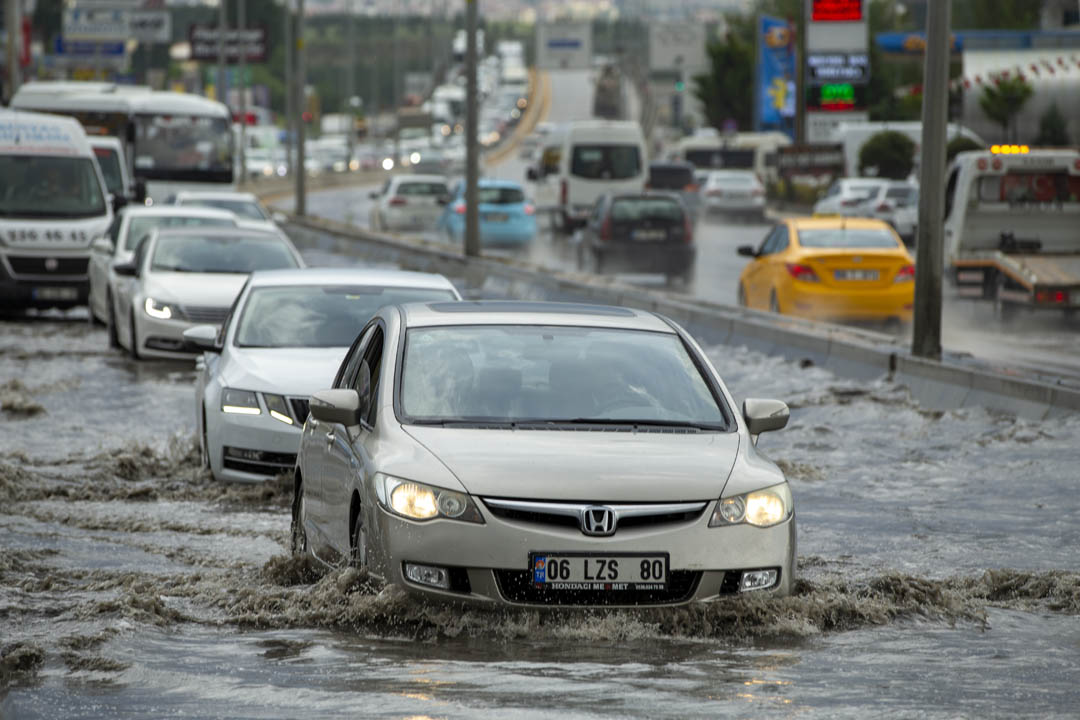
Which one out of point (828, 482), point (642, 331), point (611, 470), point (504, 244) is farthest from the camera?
point (504, 244)

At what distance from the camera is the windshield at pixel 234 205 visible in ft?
114

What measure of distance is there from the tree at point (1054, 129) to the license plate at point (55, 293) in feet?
158

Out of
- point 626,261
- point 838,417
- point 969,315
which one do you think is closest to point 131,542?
point 838,417

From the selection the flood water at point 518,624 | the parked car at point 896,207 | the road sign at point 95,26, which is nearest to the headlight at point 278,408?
the flood water at point 518,624

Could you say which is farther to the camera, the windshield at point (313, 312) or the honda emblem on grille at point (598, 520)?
the windshield at point (313, 312)

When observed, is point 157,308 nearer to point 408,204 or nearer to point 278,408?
point 278,408

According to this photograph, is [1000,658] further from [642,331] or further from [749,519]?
[642,331]

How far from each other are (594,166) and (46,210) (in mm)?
25192

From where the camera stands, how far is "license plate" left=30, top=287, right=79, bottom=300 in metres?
25.9

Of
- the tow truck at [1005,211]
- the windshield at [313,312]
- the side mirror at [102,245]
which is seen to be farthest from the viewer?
the tow truck at [1005,211]

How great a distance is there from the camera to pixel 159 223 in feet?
84.3

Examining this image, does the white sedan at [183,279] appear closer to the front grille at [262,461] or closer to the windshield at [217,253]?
the windshield at [217,253]

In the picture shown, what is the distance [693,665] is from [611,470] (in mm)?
796

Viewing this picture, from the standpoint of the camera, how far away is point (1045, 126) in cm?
6950
